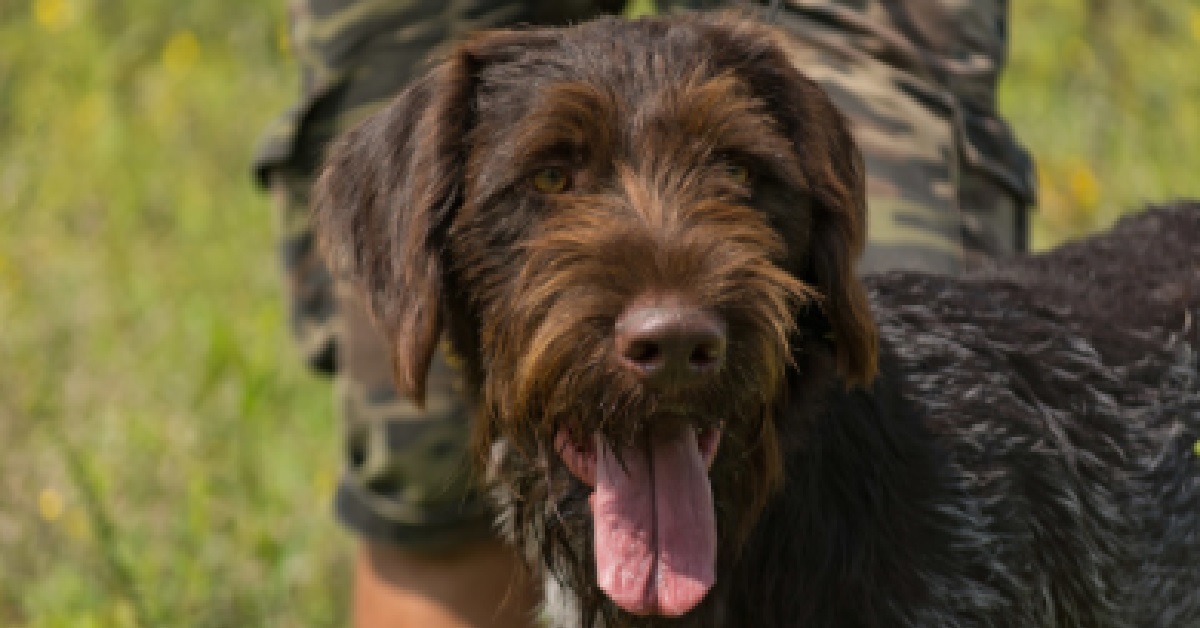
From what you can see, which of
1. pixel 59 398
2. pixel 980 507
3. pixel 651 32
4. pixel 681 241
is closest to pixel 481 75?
pixel 651 32

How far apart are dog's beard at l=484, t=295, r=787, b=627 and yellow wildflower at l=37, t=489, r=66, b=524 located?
2.03 meters

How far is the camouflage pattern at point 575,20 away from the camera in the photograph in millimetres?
3947

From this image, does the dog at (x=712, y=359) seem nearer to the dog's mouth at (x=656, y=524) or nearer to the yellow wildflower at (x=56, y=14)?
the dog's mouth at (x=656, y=524)

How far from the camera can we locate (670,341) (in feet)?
8.79

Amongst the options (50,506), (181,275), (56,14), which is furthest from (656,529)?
(56,14)

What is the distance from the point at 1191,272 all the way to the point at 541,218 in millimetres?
1628

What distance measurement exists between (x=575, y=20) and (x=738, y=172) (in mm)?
1203

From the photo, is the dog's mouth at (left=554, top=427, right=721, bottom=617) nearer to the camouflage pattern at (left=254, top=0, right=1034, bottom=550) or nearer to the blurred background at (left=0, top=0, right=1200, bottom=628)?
the camouflage pattern at (left=254, top=0, right=1034, bottom=550)

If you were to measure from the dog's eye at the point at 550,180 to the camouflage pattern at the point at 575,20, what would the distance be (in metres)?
0.90

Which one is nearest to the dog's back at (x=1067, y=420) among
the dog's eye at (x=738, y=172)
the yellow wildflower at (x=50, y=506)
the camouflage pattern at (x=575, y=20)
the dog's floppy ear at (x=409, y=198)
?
the camouflage pattern at (x=575, y=20)

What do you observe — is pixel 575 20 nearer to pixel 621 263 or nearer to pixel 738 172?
pixel 738 172

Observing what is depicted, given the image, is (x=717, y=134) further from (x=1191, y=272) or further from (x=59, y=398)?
(x=59, y=398)

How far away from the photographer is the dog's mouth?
294 cm

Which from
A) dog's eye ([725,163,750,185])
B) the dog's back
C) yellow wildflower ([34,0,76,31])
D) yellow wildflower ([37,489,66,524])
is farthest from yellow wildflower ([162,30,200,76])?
dog's eye ([725,163,750,185])
